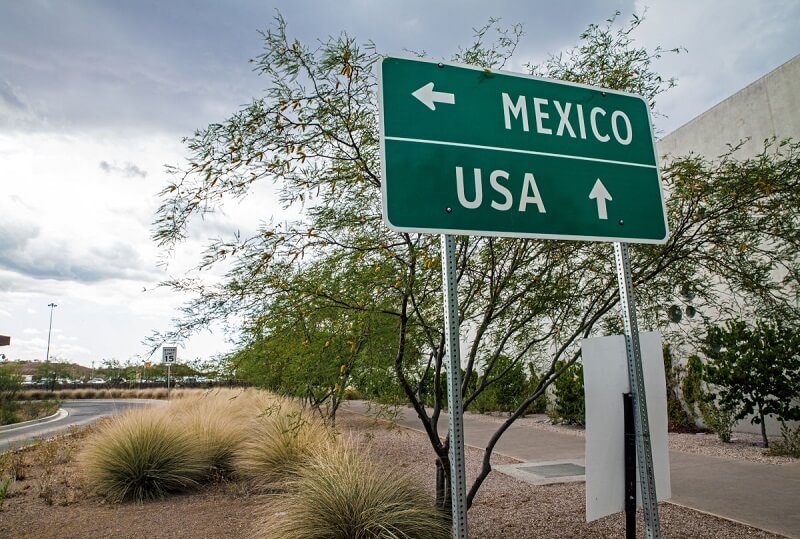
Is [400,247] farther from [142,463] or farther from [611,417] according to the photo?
[142,463]

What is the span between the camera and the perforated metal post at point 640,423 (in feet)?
8.24

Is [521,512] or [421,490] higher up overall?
[421,490]

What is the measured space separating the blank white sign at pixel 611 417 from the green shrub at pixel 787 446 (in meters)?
7.75

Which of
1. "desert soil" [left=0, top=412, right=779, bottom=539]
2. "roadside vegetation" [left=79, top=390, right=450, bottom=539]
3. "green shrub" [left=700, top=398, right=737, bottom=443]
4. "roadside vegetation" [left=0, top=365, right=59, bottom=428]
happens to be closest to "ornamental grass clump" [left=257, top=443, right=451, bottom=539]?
"roadside vegetation" [left=79, top=390, right=450, bottom=539]

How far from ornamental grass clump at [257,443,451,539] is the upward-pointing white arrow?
9.93ft

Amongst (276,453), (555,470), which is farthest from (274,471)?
(555,470)

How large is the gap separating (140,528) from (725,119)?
12.0 meters

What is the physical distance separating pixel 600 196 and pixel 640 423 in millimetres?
1048

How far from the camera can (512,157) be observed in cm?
250

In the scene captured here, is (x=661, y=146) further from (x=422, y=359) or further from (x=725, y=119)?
(x=422, y=359)

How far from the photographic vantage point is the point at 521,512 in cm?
608

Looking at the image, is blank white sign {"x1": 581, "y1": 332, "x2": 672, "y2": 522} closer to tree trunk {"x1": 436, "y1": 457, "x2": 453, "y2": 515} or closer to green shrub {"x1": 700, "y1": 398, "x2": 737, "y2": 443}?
tree trunk {"x1": 436, "y1": 457, "x2": 453, "y2": 515}

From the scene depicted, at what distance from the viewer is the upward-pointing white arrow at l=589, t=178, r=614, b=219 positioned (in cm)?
261

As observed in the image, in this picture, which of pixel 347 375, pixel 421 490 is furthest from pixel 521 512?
pixel 347 375
